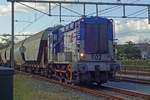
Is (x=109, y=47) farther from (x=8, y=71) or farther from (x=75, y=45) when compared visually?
(x=8, y=71)

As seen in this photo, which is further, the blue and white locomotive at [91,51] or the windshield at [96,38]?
the windshield at [96,38]

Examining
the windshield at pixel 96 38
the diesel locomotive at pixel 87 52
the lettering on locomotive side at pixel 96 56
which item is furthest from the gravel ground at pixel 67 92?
the windshield at pixel 96 38

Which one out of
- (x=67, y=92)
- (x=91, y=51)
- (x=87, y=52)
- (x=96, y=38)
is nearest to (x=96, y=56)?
(x=91, y=51)

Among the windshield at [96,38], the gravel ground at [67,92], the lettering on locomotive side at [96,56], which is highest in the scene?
the windshield at [96,38]

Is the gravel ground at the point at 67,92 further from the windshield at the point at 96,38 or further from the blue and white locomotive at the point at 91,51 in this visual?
the windshield at the point at 96,38

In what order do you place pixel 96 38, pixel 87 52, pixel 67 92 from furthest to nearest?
pixel 96 38, pixel 87 52, pixel 67 92

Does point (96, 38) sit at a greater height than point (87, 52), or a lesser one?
greater

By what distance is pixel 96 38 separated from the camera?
1453cm

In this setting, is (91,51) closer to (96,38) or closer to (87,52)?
(87,52)

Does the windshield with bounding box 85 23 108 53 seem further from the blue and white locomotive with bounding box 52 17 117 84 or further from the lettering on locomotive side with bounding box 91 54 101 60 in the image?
the lettering on locomotive side with bounding box 91 54 101 60

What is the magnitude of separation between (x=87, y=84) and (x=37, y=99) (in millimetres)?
6581

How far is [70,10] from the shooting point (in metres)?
23.0

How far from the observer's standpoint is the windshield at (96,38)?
47.0 ft

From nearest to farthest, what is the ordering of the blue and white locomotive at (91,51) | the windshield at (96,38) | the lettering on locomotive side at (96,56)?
1. the blue and white locomotive at (91,51)
2. the lettering on locomotive side at (96,56)
3. the windshield at (96,38)
